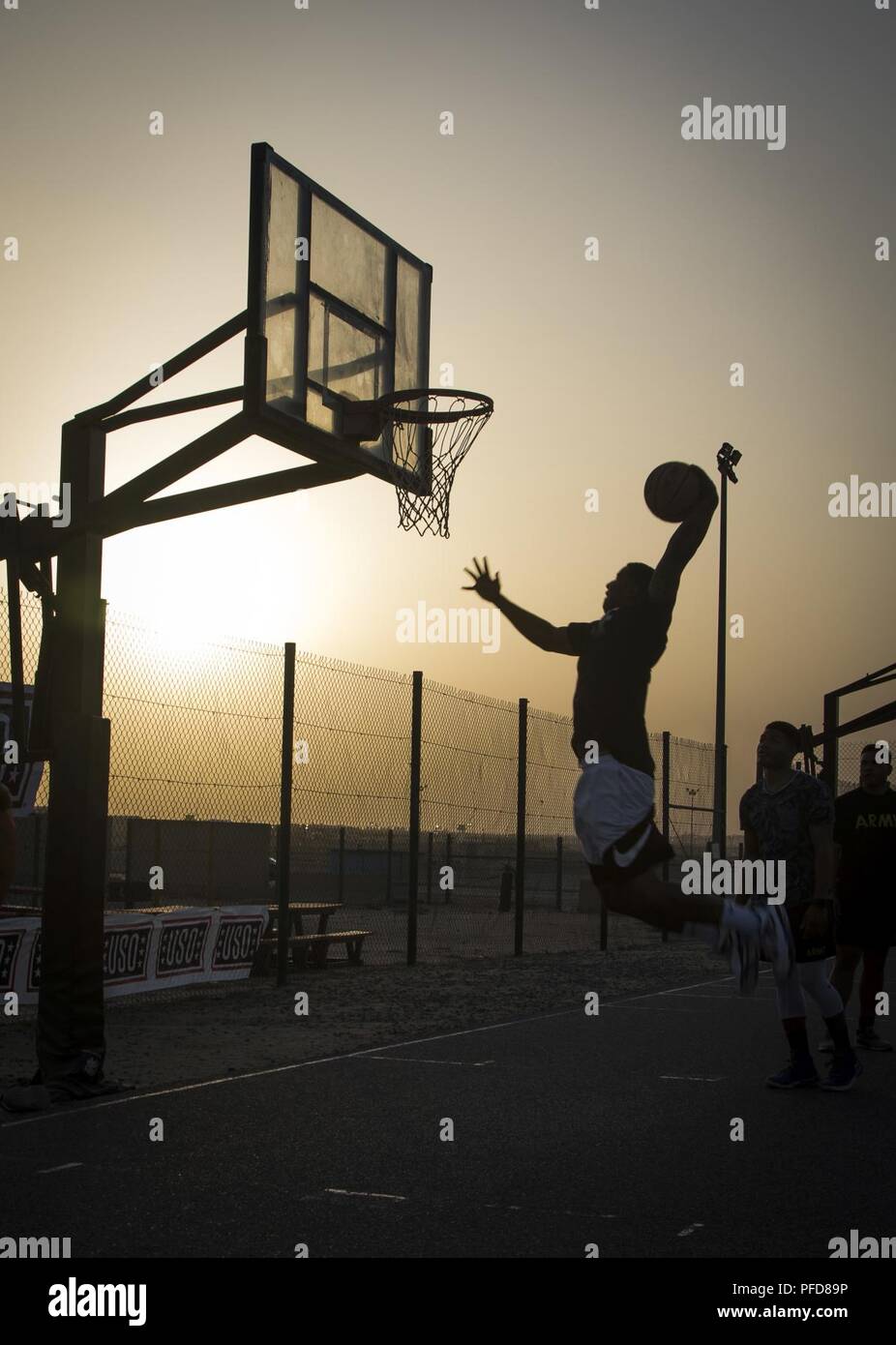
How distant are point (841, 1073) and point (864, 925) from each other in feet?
6.09

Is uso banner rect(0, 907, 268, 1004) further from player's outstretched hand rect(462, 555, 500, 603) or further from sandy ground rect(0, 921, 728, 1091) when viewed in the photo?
player's outstretched hand rect(462, 555, 500, 603)

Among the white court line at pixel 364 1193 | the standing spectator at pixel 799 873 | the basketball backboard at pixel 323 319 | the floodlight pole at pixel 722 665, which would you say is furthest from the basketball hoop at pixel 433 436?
the floodlight pole at pixel 722 665

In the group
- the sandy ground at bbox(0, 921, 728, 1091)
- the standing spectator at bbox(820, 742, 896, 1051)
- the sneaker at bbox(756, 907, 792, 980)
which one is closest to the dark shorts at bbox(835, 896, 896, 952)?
the standing spectator at bbox(820, 742, 896, 1051)

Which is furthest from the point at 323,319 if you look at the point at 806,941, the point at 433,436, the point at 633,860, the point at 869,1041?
the point at 869,1041

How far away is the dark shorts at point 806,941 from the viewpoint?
845 cm

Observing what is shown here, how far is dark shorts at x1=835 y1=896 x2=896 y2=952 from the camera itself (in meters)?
10.5

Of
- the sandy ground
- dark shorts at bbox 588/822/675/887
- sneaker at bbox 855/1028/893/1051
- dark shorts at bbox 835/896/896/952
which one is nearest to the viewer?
dark shorts at bbox 588/822/675/887

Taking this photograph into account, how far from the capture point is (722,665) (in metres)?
30.4

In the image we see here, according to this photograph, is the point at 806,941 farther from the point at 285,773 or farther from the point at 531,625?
the point at 285,773

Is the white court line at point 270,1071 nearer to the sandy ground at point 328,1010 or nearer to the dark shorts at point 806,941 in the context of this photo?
the sandy ground at point 328,1010

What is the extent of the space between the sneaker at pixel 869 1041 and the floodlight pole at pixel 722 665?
51.8 feet

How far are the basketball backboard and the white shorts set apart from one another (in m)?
3.75

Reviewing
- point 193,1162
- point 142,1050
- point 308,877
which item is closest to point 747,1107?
point 193,1162
